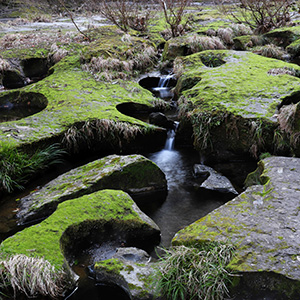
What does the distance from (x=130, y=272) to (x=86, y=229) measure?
1.06m

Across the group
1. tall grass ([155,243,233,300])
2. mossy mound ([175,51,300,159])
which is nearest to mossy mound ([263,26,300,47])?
mossy mound ([175,51,300,159])

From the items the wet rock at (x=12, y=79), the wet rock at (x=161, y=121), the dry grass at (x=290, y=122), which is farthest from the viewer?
the wet rock at (x=12, y=79)

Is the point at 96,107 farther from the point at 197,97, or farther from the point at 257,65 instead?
the point at 257,65

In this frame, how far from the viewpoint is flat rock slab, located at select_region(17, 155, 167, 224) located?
18.0ft

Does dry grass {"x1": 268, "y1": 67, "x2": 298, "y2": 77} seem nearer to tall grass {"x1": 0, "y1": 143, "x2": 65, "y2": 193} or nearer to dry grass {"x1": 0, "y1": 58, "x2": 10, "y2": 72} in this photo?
tall grass {"x1": 0, "y1": 143, "x2": 65, "y2": 193}

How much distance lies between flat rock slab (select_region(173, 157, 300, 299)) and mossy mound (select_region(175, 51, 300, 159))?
1643 mm

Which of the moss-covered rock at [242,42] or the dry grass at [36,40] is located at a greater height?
the dry grass at [36,40]

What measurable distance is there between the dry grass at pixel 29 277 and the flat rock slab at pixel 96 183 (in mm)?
1710

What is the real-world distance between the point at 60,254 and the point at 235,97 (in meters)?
5.53

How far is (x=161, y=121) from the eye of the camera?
8.50 meters

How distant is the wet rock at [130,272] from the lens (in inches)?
147

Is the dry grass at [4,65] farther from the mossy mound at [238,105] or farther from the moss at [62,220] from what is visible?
the moss at [62,220]

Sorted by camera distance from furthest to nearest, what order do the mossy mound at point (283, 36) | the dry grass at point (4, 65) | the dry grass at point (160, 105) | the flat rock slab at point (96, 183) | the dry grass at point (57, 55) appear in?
the mossy mound at point (283, 36)
the dry grass at point (57, 55)
the dry grass at point (4, 65)
the dry grass at point (160, 105)
the flat rock slab at point (96, 183)

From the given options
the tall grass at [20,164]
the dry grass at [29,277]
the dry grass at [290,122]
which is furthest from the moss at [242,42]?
the dry grass at [29,277]
